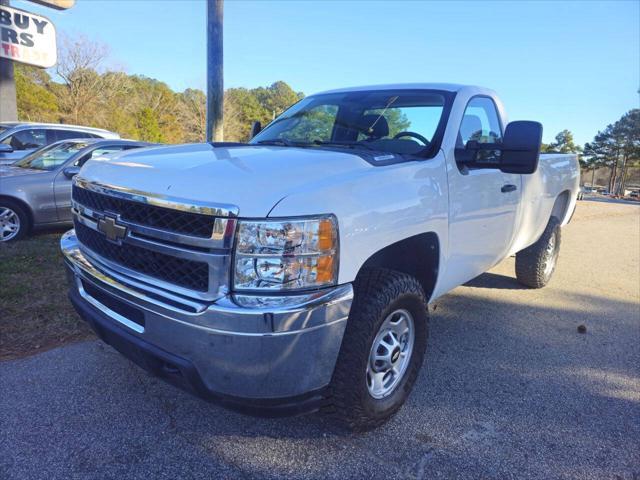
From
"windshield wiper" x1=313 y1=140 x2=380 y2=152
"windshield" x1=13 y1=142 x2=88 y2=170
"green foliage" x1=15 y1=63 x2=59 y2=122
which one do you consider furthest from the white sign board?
"green foliage" x1=15 y1=63 x2=59 y2=122

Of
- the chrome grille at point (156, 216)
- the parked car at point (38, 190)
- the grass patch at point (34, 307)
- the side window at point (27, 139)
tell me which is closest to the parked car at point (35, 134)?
the side window at point (27, 139)

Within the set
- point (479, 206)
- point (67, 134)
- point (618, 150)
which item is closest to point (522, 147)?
point (479, 206)

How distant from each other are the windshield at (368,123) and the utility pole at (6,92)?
1390cm

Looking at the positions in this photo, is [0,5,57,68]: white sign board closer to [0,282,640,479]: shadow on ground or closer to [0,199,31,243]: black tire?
[0,199,31,243]: black tire

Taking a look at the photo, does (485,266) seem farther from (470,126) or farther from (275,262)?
(275,262)

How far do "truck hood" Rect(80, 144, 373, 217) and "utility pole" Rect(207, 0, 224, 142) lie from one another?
5174 millimetres

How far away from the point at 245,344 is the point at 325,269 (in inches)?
17.6

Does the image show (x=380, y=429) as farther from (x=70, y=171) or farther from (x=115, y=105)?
(x=115, y=105)

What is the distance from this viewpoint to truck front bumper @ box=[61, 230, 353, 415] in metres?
1.75

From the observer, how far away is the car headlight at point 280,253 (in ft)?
5.84

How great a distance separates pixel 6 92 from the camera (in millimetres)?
13602

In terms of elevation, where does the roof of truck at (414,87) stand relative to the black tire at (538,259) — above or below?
above

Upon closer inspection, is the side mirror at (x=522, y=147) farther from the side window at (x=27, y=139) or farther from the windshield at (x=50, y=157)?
the side window at (x=27, y=139)

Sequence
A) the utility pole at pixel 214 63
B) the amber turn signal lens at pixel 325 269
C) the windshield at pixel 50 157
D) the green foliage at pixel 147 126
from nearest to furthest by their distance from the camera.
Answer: the amber turn signal lens at pixel 325 269 → the windshield at pixel 50 157 → the utility pole at pixel 214 63 → the green foliage at pixel 147 126
